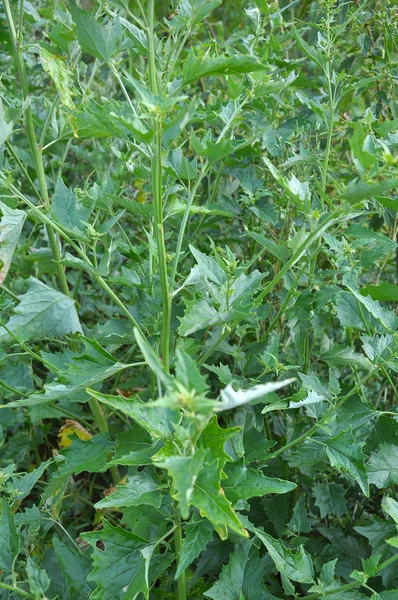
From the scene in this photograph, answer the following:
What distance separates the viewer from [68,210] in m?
1.16

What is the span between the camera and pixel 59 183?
118cm

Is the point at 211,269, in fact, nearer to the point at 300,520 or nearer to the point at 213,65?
the point at 213,65

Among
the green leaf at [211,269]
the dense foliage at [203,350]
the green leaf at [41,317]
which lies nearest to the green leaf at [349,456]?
the dense foliage at [203,350]

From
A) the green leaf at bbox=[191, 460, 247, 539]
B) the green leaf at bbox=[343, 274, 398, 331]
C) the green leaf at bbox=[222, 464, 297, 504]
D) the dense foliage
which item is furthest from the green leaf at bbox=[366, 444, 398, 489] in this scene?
the green leaf at bbox=[191, 460, 247, 539]

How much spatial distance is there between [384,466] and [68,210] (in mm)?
722

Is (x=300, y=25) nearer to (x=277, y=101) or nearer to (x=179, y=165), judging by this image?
(x=277, y=101)

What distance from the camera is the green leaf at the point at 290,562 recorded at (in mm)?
1025

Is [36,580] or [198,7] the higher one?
[198,7]

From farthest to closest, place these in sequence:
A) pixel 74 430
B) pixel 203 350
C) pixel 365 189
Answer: pixel 74 430, pixel 203 350, pixel 365 189

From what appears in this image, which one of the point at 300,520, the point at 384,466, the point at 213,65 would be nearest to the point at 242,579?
the point at 300,520

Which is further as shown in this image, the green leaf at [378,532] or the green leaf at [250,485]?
the green leaf at [378,532]

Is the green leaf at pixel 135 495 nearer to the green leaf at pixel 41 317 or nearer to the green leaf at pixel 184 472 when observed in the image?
the green leaf at pixel 184 472

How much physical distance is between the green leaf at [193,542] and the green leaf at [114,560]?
73 millimetres

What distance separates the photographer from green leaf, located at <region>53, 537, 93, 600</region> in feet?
3.74
